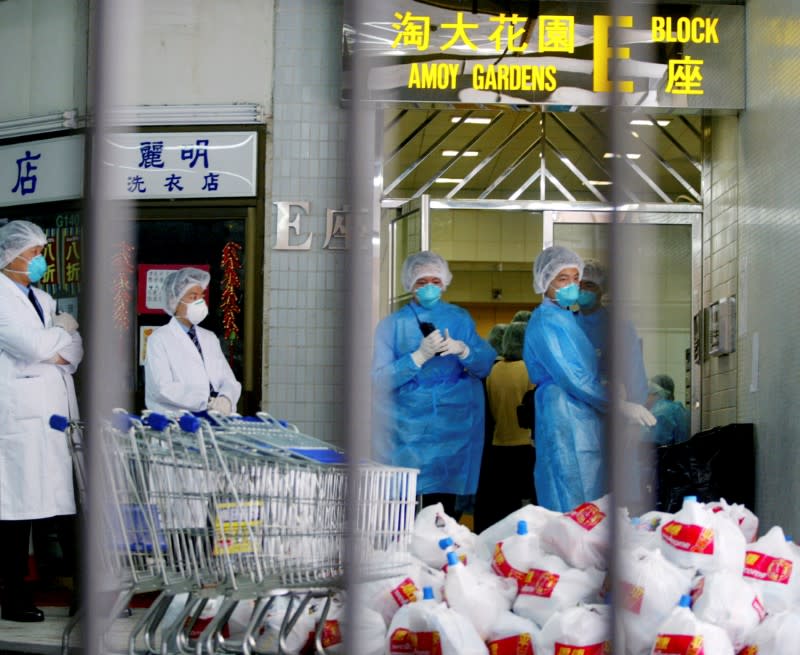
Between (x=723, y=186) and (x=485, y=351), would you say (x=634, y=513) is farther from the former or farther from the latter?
(x=723, y=186)

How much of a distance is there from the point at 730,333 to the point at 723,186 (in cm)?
72

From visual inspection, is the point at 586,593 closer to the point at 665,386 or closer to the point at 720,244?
the point at 665,386

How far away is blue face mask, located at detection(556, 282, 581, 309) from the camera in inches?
149

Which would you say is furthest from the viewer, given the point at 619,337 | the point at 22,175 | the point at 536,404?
the point at 22,175

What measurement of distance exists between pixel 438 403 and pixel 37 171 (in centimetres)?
213

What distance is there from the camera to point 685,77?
195 inches

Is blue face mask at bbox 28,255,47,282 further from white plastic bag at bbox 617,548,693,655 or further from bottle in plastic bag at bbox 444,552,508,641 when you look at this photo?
white plastic bag at bbox 617,548,693,655

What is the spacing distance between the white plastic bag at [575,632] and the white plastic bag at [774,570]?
0.41 m

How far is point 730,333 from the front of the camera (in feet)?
16.8

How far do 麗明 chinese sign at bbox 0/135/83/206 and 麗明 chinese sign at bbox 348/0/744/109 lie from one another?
4.50 feet

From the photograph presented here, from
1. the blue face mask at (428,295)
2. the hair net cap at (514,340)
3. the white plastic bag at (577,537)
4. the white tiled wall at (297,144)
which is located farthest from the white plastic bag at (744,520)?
the white tiled wall at (297,144)

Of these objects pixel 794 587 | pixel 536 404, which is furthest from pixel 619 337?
pixel 536 404

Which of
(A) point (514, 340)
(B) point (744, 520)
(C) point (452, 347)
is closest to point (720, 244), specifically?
(A) point (514, 340)

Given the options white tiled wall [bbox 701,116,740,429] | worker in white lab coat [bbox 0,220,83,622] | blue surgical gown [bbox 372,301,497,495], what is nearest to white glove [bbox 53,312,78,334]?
worker in white lab coat [bbox 0,220,83,622]
